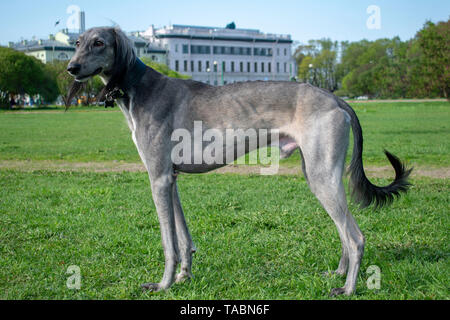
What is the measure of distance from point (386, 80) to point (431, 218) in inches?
3461

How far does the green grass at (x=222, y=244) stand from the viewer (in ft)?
16.2

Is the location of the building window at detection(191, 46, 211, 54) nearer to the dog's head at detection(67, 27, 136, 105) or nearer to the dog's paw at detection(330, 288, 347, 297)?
the dog's head at detection(67, 27, 136, 105)

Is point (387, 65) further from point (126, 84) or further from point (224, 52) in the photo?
point (126, 84)

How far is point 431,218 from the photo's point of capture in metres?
7.26

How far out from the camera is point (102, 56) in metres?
4.79

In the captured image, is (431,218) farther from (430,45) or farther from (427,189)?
(430,45)

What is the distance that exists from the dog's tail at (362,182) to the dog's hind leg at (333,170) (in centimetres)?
31

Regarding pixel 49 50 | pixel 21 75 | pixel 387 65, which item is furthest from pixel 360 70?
pixel 21 75

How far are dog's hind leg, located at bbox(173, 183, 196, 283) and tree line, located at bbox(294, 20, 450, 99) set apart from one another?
618 centimetres

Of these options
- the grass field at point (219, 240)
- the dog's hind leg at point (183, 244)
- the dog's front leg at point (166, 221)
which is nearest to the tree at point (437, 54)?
the grass field at point (219, 240)

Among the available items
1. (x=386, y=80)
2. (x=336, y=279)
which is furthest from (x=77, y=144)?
(x=386, y=80)

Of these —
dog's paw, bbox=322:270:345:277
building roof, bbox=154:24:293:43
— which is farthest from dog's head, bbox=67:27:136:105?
building roof, bbox=154:24:293:43

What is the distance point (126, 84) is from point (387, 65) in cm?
9845

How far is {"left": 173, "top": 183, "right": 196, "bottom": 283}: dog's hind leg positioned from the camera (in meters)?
5.18
